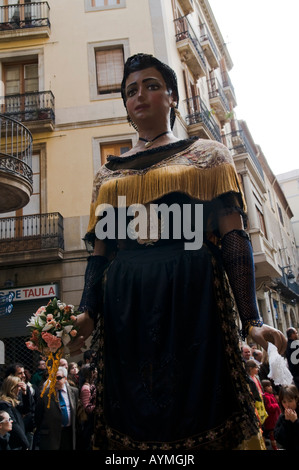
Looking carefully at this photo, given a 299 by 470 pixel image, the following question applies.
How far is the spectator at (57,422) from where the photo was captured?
5.33 m

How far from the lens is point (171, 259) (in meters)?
1.75

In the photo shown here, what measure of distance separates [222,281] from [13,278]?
12.2 metres

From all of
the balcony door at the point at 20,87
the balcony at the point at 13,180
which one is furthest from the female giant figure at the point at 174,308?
the balcony door at the point at 20,87

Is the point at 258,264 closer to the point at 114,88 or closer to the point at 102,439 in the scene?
the point at 114,88

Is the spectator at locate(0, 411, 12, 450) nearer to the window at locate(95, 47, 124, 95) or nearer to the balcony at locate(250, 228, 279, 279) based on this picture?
the window at locate(95, 47, 124, 95)

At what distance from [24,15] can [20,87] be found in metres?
2.59

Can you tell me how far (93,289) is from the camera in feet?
6.32

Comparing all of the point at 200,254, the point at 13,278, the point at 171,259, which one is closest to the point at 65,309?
the point at 171,259

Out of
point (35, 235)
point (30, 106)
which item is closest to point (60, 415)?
point (35, 235)

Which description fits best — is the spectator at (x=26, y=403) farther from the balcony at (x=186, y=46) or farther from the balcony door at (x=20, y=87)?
the balcony at (x=186, y=46)

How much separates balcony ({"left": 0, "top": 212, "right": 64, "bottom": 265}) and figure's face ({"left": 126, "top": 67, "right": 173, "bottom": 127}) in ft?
36.2

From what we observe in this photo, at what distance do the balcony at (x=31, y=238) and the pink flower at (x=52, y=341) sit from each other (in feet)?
37.0

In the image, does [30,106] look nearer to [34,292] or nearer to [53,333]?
[34,292]

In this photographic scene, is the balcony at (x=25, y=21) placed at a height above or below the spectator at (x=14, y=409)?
above
